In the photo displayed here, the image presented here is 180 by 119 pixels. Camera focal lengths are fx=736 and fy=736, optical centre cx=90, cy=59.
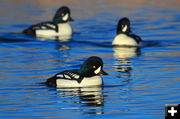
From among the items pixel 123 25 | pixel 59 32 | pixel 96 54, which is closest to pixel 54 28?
pixel 59 32

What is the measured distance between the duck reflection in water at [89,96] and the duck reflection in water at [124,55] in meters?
2.72

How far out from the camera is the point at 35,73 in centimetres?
1916

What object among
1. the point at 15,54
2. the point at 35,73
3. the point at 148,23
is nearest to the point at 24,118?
the point at 35,73

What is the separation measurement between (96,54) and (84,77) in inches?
227

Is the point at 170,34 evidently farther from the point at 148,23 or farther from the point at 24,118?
the point at 24,118

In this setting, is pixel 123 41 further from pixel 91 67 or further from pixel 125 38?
pixel 91 67

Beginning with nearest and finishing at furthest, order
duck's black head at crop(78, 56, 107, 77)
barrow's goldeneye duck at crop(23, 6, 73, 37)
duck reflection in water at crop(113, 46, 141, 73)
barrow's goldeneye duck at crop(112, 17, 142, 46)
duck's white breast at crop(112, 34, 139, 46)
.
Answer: duck's black head at crop(78, 56, 107, 77) < duck reflection in water at crop(113, 46, 141, 73) < barrow's goldeneye duck at crop(112, 17, 142, 46) < duck's white breast at crop(112, 34, 139, 46) < barrow's goldeneye duck at crop(23, 6, 73, 37)

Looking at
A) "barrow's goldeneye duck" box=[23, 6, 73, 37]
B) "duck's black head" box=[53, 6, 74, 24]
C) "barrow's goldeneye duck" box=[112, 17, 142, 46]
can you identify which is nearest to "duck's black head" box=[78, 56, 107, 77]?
"barrow's goldeneye duck" box=[112, 17, 142, 46]

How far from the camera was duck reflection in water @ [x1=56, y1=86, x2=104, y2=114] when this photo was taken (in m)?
14.9

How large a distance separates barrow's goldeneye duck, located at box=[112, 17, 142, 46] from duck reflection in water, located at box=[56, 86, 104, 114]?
7968mm

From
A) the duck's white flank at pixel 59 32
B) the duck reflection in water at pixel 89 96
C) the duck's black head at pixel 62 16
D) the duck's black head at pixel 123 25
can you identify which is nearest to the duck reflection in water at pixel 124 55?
the duck's black head at pixel 123 25

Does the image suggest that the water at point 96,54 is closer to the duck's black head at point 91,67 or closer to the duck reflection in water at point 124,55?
the duck reflection in water at point 124,55

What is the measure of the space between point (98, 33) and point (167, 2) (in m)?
9.64

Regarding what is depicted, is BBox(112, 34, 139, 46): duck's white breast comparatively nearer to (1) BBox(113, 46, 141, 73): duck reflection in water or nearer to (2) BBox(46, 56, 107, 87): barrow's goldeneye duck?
(1) BBox(113, 46, 141, 73): duck reflection in water
